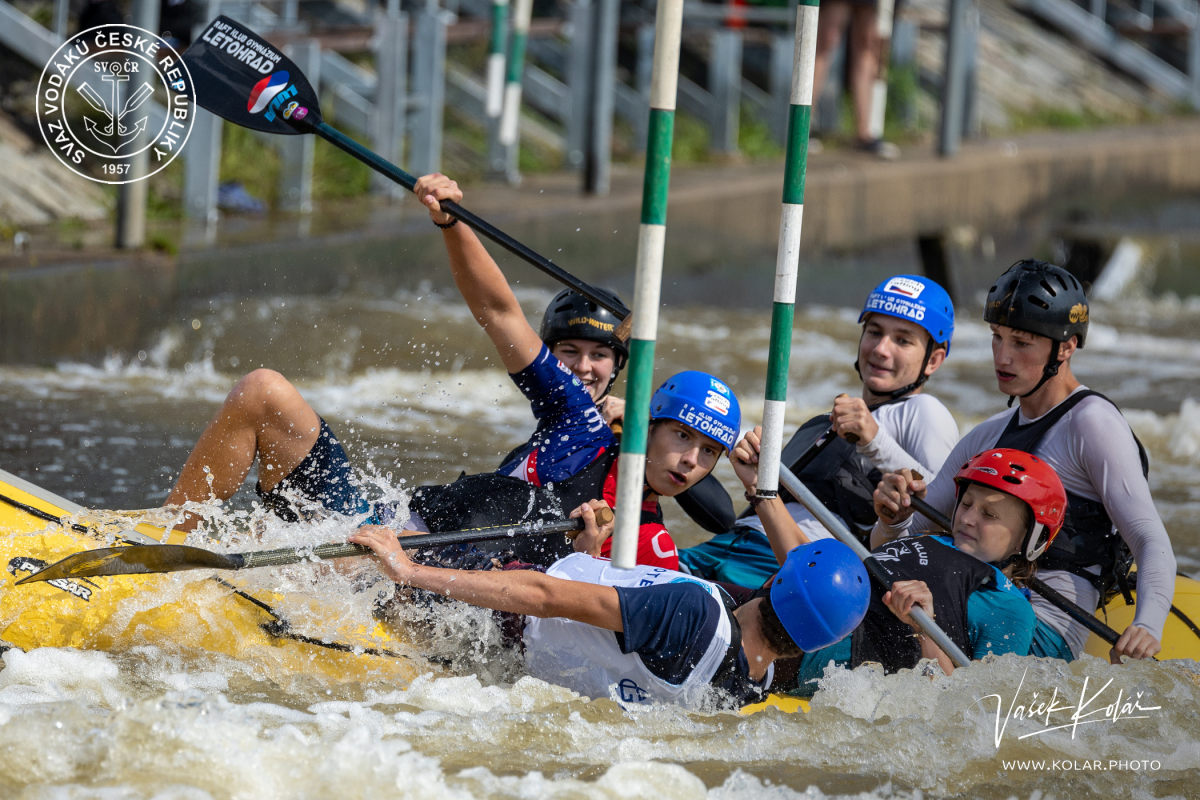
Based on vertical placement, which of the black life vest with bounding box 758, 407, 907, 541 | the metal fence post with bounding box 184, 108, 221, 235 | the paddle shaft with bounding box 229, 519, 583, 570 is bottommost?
the paddle shaft with bounding box 229, 519, 583, 570

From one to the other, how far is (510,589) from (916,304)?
1.70 m

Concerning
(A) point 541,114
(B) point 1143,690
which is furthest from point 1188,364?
(B) point 1143,690

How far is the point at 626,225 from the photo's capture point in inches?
382

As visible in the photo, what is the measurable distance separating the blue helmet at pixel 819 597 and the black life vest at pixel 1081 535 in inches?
34.2

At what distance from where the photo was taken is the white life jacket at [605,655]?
11.5ft

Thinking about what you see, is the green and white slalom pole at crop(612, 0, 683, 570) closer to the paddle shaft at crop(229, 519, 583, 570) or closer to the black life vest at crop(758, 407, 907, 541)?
the paddle shaft at crop(229, 519, 583, 570)

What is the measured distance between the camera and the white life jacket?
3.52m

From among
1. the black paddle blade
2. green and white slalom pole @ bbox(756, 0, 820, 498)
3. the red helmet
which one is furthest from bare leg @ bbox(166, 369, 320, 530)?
the red helmet

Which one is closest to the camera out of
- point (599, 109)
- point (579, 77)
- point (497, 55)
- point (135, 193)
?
point (135, 193)

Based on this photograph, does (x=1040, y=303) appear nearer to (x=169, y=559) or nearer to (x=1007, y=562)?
(x=1007, y=562)

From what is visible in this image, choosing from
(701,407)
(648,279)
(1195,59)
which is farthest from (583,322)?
(1195,59)

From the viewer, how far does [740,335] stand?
9930 millimetres

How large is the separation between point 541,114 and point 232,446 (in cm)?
846

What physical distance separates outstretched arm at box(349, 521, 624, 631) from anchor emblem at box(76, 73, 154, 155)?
4.63 meters
